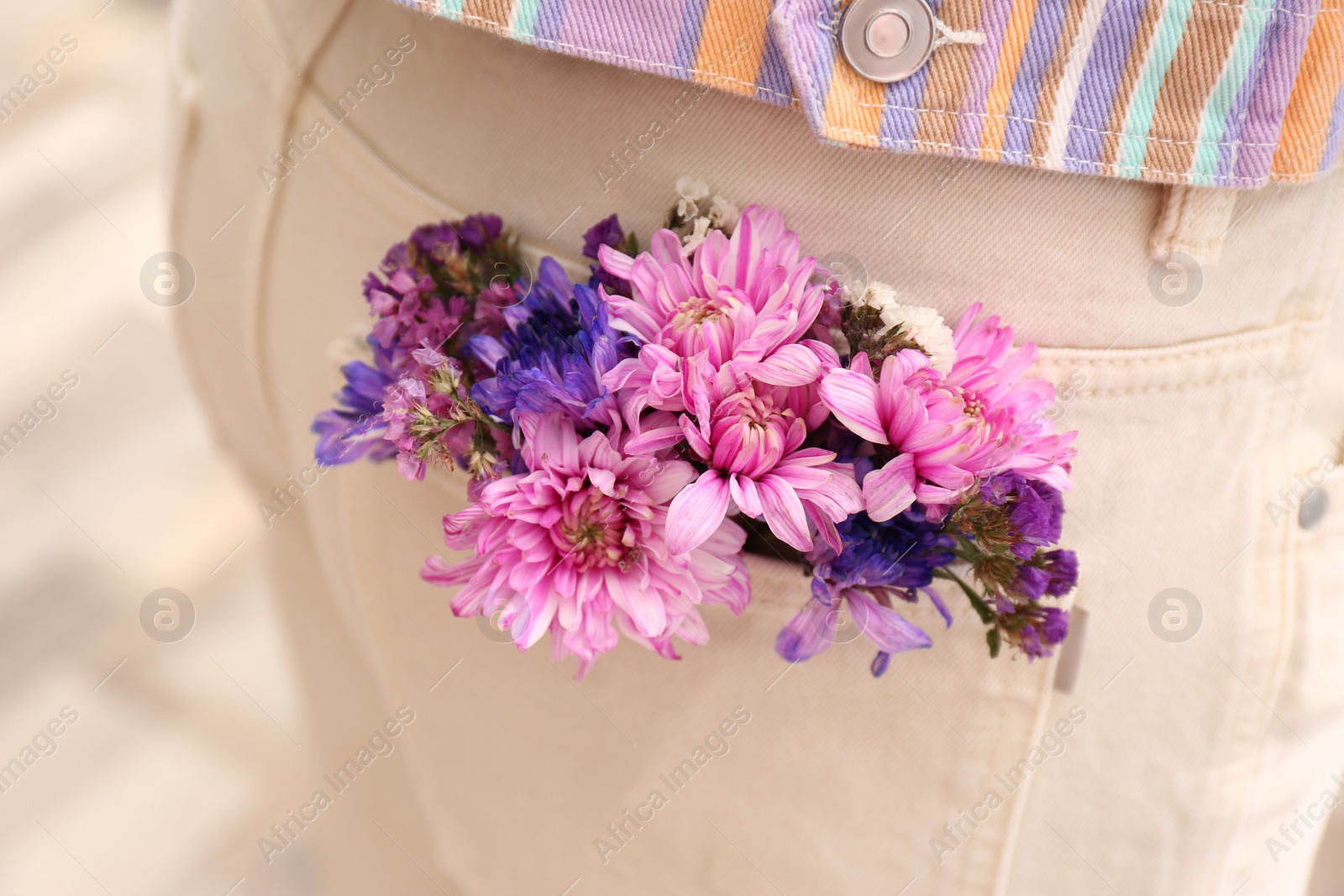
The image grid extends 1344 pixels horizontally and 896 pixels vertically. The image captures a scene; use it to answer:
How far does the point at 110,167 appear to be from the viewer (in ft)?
5.86

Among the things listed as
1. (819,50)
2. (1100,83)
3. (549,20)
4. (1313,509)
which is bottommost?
(1313,509)

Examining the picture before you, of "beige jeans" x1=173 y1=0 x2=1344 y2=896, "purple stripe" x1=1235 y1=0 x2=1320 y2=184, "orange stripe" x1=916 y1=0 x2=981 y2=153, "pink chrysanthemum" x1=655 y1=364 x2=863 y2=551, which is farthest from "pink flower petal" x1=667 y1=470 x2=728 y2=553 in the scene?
"purple stripe" x1=1235 y1=0 x2=1320 y2=184

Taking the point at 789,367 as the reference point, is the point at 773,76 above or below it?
above

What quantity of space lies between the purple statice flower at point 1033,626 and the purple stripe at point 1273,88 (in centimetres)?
28

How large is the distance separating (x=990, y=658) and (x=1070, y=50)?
1.24 ft

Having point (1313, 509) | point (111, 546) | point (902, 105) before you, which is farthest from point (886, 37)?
point (111, 546)

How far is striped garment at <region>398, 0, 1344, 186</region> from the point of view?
1.60 ft

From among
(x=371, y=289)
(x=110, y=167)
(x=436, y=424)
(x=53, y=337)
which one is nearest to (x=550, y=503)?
(x=436, y=424)

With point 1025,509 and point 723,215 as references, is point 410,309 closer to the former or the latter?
point 723,215

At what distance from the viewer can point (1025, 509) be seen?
1.61 ft

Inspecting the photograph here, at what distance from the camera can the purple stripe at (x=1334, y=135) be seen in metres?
0.52

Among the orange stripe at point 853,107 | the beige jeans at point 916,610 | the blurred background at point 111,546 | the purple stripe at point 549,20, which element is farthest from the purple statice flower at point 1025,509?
the blurred background at point 111,546

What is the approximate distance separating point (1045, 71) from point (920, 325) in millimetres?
158

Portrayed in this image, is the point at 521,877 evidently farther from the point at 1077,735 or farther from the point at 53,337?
the point at 53,337
